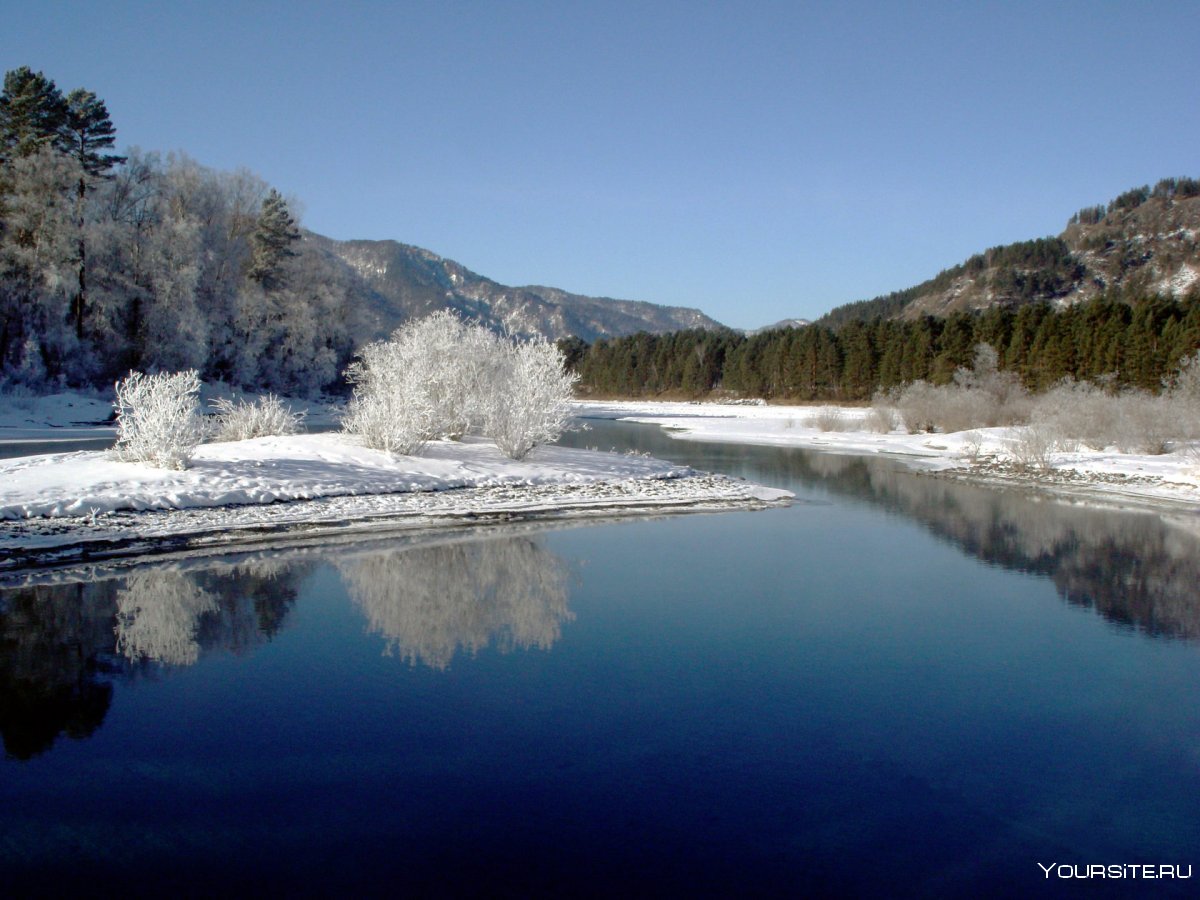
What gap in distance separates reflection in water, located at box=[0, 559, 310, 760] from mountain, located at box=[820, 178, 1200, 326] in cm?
13211

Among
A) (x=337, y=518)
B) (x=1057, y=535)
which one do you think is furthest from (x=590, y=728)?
(x=1057, y=535)

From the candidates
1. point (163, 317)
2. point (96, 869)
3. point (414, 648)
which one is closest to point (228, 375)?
point (163, 317)

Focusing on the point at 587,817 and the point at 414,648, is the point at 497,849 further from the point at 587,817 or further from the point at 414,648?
the point at 414,648

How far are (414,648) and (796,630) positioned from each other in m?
4.09

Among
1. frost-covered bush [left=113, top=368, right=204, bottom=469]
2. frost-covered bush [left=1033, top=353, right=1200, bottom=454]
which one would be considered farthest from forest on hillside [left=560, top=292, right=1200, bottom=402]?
frost-covered bush [left=113, top=368, right=204, bottom=469]

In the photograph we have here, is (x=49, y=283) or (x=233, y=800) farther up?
(x=49, y=283)

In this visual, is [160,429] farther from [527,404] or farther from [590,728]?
[590,728]

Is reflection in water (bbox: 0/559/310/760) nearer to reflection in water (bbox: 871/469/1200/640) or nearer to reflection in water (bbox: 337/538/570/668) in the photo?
reflection in water (bbox: 337/538/570/668)

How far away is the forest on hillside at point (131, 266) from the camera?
4047cm

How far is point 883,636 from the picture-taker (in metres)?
9.59

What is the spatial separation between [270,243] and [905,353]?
4880 centimetres

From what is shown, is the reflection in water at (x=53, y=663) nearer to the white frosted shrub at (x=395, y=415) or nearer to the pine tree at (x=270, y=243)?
the white frosted shrub at (x=395, y=415)

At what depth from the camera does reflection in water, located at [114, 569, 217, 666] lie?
853 centimetres

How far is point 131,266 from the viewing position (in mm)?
44406
